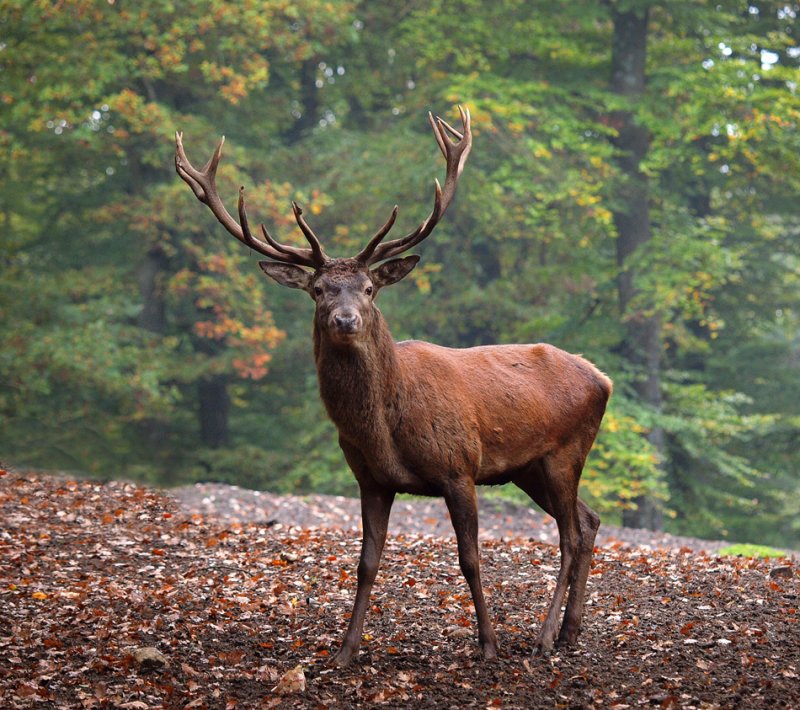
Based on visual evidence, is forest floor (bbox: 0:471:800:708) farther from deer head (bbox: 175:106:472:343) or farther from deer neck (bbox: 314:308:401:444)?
deer head (bbox: 175:106:472:343)

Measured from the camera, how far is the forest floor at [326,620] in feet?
18.7

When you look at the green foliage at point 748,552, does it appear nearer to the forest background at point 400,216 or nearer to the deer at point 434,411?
the forest background at point 400,216

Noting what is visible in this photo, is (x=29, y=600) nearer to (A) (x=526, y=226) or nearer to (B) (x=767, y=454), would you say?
(A) (x=526, y=226)

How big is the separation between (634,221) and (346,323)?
15163mm

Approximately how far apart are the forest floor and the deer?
414mm

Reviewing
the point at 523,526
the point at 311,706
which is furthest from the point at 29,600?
the point at 523,526

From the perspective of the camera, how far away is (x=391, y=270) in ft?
20.5

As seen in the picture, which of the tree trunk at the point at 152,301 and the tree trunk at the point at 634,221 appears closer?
the tree trunk at the point at 634,221

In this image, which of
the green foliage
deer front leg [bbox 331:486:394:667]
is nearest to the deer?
deer front leg [bbox 331:486:394:667]

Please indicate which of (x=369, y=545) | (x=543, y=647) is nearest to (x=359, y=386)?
(x=369, y=545)

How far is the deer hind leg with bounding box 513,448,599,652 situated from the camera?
21.9ft

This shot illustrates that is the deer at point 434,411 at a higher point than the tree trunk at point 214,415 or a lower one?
higher

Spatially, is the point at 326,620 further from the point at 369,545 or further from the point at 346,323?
the point at 346,323

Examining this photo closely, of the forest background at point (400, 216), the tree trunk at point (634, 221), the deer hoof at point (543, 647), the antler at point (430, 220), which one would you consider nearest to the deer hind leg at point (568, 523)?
the deer hoof at point (543, 647)
